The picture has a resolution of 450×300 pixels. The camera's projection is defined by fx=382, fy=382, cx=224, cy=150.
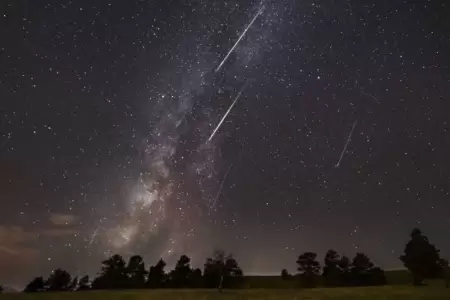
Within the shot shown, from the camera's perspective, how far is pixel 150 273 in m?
90.9

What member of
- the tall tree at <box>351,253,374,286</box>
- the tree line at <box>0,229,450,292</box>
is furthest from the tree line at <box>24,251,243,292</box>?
the tall tree at <box>351,253,374,286</box>

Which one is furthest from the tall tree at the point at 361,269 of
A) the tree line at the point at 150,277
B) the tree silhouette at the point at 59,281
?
the tree silhouette at the point at 59,281

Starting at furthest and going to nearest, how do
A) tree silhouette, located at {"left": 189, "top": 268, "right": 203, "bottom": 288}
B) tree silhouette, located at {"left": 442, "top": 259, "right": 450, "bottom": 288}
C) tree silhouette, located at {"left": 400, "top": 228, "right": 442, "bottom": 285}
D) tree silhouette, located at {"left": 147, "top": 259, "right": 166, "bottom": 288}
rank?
1. tree silhouette, located at {"left": 147, "top": 259, "right": 166, "bottom": 288}
2. tree silhouette, located at {"left": 189, "top": 268, "right": 203, "bottom": 288}
3. tree silhouette, located at {"left": 400, "top": 228, "right": 442, "bottom": 285}
4. tree silhouette, located at {"left": 442, "top": 259, "right": 450, "bottom": 288}

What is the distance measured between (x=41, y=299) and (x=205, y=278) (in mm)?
39030

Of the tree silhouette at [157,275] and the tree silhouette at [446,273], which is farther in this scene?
the tree silhouette at [157,275]

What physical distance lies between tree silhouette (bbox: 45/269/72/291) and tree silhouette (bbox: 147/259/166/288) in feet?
81.5

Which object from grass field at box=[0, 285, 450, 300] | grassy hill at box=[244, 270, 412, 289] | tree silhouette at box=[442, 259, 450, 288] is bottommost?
grass field at box=[0, 285, 450, 300]

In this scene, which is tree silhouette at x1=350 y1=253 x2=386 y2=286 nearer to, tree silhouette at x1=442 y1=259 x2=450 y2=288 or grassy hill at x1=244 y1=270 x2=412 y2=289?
grassy hill at x1=244 y1=270 x2=412 y2=289

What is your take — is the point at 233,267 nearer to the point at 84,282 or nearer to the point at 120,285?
the point at 120,285

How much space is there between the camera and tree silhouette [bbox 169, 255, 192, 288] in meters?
84.8

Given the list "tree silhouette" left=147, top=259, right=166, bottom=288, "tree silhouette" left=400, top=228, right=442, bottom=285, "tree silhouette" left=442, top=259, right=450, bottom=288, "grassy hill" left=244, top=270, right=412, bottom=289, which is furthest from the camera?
"tree silhouette" left=147, top=259, right=166, bottom=288

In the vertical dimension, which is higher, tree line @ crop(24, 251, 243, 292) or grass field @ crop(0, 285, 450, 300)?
tree line @ crop(24, 251, 243, 292)

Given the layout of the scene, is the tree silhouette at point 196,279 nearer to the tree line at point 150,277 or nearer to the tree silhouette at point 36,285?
the tree line at point 150,277

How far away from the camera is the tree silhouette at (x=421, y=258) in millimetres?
69812
